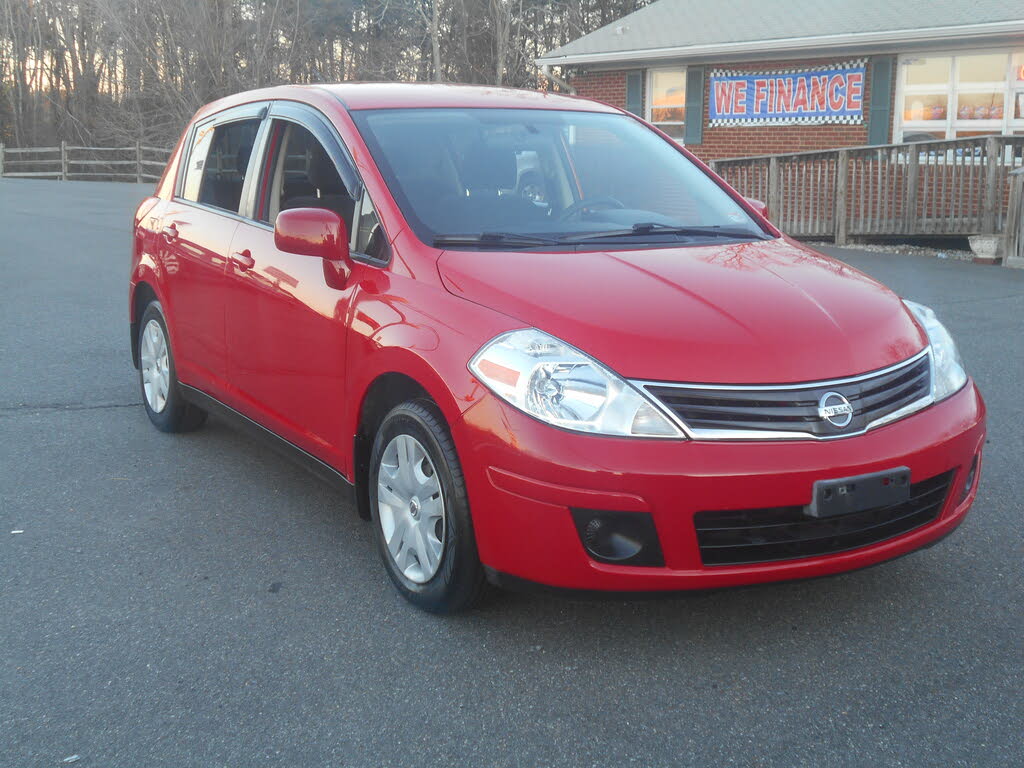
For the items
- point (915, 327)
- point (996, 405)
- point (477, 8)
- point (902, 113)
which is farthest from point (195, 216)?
point (477, 8)

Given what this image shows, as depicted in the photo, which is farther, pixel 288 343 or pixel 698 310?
pixel 288 343

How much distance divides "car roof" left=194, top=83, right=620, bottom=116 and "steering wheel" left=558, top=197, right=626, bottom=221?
2.05 ft

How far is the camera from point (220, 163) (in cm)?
526

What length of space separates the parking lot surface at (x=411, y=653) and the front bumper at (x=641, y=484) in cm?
30

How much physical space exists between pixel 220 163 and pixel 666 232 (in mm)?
2227

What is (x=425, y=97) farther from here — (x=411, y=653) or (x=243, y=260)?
(x=411, y=653)

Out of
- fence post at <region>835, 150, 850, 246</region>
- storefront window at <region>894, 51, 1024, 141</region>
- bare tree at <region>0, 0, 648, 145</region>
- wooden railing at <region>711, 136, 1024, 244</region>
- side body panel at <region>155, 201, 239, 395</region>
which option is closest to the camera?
side body panel at <region>155, 201, 239, 395</region>

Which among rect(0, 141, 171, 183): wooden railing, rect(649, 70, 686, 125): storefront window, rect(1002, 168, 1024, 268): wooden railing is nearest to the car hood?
rect(1002, 168, 1024, 268): wooden railing

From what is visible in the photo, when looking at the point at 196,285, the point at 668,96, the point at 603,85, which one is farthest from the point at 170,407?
the point at 603,85

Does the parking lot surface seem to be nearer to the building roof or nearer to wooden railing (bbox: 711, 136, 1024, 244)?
wooden railing (bbox: 711, 136, 1024, 244)

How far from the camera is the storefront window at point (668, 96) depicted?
22406 mm

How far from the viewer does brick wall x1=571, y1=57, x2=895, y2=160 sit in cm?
2009

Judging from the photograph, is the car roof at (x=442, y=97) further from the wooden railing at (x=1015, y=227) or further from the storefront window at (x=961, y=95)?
the storefront window at (x=961, y=95)

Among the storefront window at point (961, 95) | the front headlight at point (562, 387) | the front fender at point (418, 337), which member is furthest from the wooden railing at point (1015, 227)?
the front headlight at point (562, 387)
